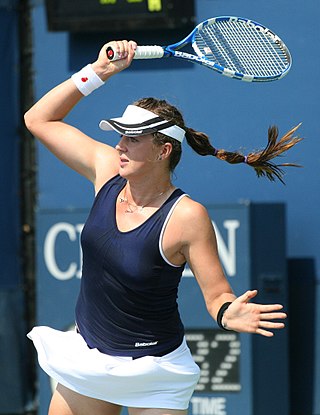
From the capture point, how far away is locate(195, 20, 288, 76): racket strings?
407 centimetres

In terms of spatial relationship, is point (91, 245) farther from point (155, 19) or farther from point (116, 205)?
point (155, 19)

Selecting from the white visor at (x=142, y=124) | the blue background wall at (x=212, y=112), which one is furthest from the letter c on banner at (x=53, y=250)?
the white visor at (x=142, y=124)

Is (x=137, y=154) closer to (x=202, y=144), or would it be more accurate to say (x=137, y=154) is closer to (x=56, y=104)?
(x=202, y=144)

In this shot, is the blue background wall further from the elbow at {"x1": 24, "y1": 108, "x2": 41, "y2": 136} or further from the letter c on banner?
the elbow at {"x1": 24, "y1": 108, "x2": 41, "y2": 136}

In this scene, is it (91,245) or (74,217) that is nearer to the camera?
(91,245)

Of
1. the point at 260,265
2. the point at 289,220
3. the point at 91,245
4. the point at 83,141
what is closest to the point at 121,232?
the point at 91,245

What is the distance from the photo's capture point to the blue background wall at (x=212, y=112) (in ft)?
18.8

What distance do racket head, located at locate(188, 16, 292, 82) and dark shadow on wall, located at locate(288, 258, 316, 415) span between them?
181cm

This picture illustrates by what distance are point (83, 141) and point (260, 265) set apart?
1830 millimetres

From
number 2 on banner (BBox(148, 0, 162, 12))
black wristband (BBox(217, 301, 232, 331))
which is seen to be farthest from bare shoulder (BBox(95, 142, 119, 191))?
number 2 on banner (BBox(148, 0, 162, 12))

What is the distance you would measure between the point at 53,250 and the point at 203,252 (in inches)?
84.4

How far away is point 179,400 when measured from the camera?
11.8ft

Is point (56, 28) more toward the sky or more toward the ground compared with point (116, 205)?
more toward the sky

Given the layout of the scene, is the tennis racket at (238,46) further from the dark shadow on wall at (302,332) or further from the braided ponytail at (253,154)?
the dark shadow on wall at (302,332)
